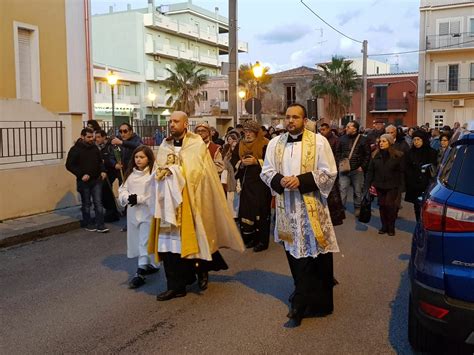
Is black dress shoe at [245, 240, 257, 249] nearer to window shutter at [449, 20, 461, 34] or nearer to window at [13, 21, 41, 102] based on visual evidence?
window at [13, 21, 41, 102]

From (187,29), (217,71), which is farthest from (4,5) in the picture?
(217,71)

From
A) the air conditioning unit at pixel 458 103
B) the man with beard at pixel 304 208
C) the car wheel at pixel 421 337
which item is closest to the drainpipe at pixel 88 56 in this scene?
the man with beard at pixel 304 208

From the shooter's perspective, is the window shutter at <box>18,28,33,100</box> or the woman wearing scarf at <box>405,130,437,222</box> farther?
the window shutter at <box>18,28,33,100</box>

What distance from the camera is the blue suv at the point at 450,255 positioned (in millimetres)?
3326

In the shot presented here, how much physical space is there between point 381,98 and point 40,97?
1662 inches

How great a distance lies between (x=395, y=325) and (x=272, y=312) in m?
1.14

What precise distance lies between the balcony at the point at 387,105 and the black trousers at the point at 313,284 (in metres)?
49.5

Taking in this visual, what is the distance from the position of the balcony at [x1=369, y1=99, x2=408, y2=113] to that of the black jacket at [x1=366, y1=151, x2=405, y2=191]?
4468 centimetres

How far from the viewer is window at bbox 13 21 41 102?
15.4 m

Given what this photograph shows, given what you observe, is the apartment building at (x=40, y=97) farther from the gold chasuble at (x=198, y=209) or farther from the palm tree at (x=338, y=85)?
the palm tree at (x=338, y=85)

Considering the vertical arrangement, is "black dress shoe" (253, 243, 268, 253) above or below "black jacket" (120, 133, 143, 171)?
below

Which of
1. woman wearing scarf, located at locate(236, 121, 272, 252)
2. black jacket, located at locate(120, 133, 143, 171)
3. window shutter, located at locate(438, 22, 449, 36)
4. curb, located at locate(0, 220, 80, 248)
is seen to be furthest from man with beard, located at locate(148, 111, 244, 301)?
window shutter, located at locate(438, 22, 449, 36)

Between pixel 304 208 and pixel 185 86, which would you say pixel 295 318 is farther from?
pixel 185 86

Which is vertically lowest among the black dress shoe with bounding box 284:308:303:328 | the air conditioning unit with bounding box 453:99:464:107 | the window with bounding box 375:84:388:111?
the black dress shoe with bounding box 284:308:303:328
